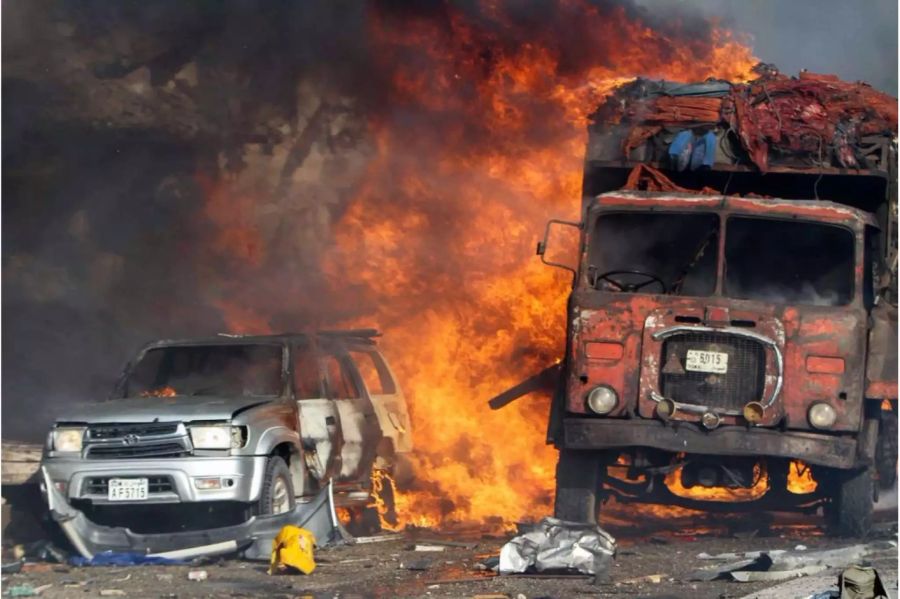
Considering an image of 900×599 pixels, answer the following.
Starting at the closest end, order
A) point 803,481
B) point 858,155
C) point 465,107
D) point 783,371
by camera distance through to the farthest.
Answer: point 783,371 < point 858,155 < point 803,481 < point 465,107

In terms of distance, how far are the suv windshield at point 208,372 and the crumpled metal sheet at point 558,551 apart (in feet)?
8.57

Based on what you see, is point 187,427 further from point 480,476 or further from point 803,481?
point 803,481

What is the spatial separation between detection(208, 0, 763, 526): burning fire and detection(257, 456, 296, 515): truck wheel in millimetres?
3101

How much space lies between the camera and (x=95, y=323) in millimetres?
17000

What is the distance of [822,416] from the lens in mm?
10430

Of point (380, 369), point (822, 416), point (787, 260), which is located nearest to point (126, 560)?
point (380, 369)

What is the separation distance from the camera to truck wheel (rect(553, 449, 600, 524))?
11.1m

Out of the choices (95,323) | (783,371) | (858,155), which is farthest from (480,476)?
(95,323)

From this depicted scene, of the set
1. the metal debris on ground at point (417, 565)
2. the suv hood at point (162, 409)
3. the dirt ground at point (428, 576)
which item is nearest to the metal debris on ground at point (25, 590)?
the dirt ground at point (428, 576)

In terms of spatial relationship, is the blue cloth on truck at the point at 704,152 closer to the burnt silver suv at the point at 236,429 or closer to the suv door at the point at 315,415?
the burnt silver suv at the point at 236,429

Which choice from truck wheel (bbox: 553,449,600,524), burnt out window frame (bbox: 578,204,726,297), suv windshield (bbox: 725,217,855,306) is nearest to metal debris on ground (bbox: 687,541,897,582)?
truck wheel (bbox: 553,449,600,524)

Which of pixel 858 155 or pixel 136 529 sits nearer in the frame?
pixel 136 529

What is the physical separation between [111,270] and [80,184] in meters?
1.18

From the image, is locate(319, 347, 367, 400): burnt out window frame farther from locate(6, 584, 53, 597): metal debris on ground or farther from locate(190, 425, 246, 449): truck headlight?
locate(6, 584, 53, 597): metal debris on ground
